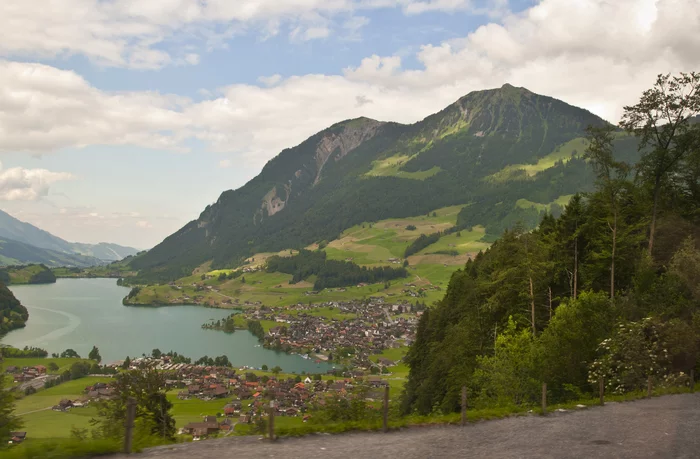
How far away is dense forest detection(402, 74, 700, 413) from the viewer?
24.4 m

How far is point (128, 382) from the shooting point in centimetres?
2497

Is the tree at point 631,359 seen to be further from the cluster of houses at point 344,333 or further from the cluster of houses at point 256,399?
the cluster of houses at point 344,333

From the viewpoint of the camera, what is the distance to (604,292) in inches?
1212

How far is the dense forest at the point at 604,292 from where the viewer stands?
24.4 meters

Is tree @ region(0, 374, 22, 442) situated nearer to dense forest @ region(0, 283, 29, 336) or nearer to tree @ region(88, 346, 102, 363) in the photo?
tree @ region(88, 346, 102, 363)

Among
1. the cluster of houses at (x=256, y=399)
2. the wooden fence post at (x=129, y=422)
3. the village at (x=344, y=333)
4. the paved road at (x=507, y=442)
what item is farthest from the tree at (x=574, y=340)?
the village at (x=344, y=333)

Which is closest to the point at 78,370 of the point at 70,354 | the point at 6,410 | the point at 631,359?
the point at 70,354

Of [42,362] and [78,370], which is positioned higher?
[78,370]

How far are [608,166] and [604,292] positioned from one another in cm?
830

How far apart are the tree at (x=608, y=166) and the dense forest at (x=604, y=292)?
2.8 inches

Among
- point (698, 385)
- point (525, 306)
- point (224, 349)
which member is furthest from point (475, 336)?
point (224, 349)

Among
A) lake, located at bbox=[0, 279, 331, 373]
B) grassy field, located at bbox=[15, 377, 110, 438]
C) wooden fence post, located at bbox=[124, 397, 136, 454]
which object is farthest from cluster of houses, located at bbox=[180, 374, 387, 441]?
lake, located at bbox=[0, 279, 331, 373]

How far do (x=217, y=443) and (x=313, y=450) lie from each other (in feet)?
8.46

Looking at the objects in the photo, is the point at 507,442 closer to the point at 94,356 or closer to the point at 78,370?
the point at 78,370
